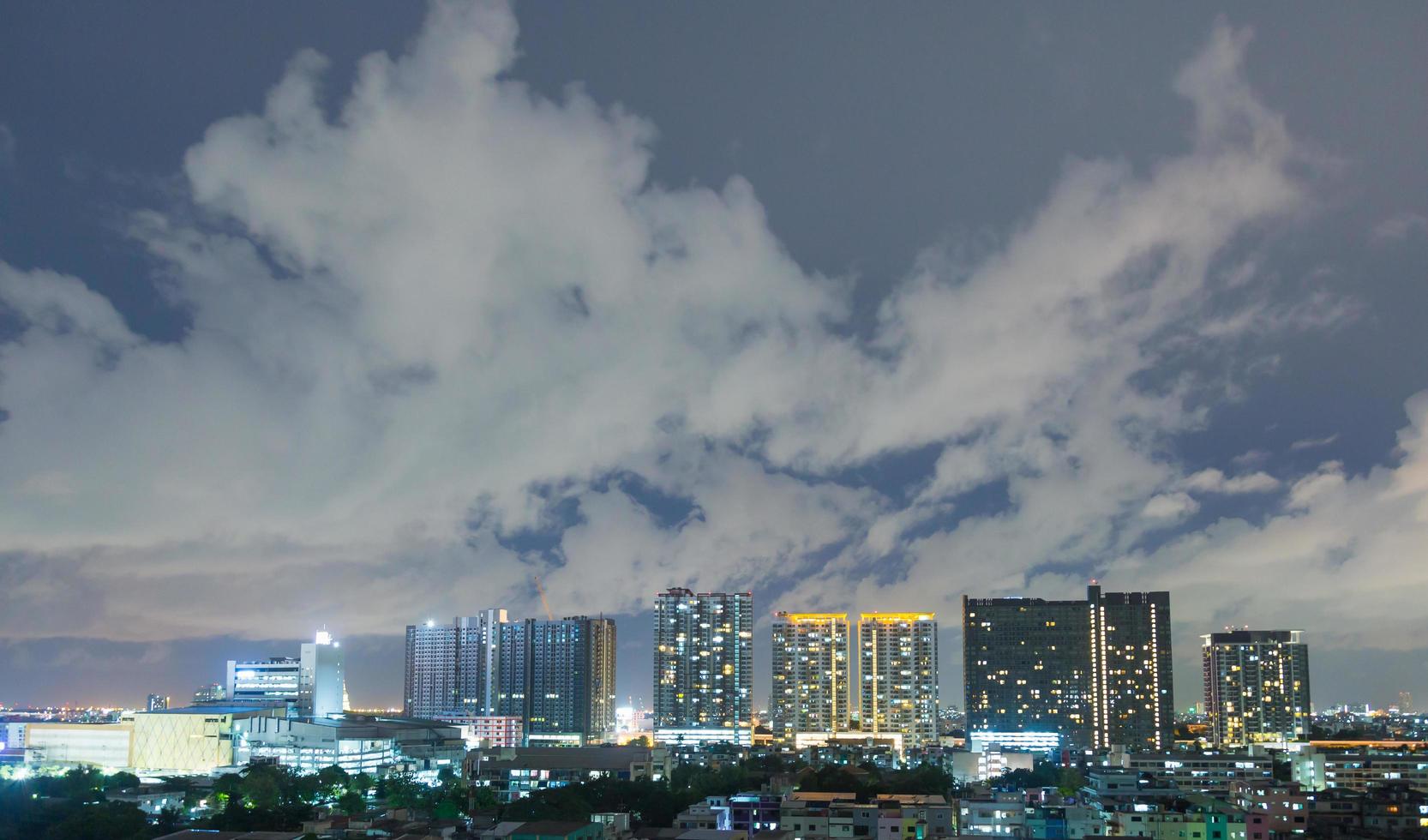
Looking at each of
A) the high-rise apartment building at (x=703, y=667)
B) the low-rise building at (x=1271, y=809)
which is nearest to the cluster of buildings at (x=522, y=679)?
the high-rise apartment building at (x=703, y=667)

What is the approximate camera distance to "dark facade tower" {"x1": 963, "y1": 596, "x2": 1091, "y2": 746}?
54312mm

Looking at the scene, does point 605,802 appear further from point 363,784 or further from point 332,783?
point 363,784

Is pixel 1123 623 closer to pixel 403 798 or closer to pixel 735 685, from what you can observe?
pixel 735 685

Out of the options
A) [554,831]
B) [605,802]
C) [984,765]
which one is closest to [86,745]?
[605,802]

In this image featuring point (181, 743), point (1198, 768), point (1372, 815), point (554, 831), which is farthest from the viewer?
point (181, 743)

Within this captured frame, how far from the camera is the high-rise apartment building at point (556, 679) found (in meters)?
65.7

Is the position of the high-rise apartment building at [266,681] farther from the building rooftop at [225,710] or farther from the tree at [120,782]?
the tree at [120,782]

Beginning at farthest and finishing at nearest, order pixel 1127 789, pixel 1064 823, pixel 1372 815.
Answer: pixel 1127 789
pixel 1372 815
pixel 1064 823

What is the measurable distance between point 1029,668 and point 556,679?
24.9 meters

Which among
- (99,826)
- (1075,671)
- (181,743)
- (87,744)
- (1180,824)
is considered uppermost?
(1075,671)

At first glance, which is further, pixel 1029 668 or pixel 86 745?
pixel 1029 668

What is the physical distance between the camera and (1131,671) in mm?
54062

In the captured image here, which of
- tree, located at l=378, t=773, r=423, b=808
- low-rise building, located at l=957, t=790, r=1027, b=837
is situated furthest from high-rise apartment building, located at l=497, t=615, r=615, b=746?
low-rise building, located at l=957, t=790, r=1027, b=837

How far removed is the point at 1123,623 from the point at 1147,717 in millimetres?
4107
